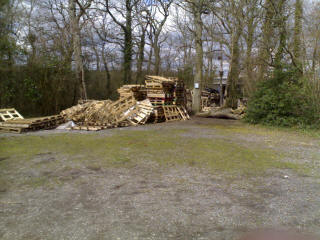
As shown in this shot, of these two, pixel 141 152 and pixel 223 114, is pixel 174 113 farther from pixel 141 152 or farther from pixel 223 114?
pixel 141 152

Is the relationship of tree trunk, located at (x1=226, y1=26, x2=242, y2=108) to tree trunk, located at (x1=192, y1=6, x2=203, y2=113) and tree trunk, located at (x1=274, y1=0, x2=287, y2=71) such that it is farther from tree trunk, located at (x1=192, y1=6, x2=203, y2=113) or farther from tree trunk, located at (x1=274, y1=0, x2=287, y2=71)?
tree trunk, located at (x1=274, y1=0, x2=287, y2=71)

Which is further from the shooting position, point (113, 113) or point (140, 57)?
point (140, 57)

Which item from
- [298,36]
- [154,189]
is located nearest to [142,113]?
[298,36]

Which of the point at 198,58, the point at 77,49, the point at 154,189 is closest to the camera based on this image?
the point at 154,189

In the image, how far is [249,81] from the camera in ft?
46.9

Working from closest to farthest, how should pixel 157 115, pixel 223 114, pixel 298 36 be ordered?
pixel 298 36, pixel 157 115, pixel 223 114

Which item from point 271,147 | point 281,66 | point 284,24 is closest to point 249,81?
point 281,66

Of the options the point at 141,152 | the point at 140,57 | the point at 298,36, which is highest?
the point at 140,57

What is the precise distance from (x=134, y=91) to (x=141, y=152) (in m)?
7.66

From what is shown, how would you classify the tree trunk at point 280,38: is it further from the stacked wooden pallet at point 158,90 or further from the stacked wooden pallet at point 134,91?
the stacked wooden pallet at point 134,91

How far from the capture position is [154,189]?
14.5ft

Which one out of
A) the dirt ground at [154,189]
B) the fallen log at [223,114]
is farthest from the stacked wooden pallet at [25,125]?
the fallen log at [223,114]

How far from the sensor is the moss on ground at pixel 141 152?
590cm

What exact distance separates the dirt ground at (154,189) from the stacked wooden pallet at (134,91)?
6175 millimetres
